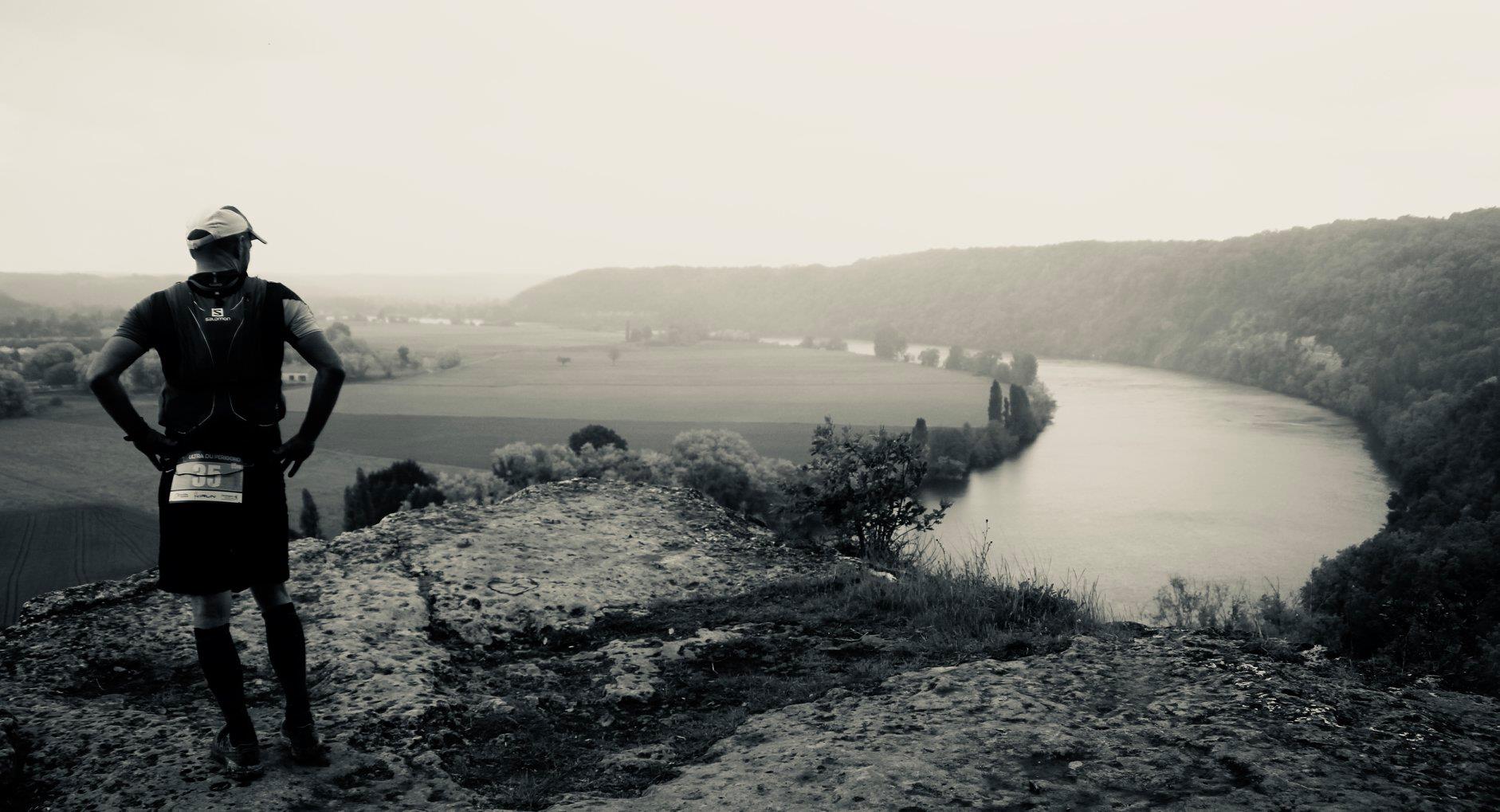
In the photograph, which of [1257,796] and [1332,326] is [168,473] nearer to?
[1257,796]

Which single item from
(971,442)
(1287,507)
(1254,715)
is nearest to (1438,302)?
(1287,507)

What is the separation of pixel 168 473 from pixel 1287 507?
69.1 m

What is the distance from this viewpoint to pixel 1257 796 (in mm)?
2922

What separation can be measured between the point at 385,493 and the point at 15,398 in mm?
17862

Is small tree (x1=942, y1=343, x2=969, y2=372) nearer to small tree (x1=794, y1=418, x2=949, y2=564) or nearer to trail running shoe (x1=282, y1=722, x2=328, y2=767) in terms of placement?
small tree (x1=794, y1=418, x2=949, y2=564)

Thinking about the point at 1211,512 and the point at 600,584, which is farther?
the point at 1211,512

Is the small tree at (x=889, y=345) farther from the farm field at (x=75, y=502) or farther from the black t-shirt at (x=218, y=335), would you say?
the black t-shirt at (x=218, y=335)

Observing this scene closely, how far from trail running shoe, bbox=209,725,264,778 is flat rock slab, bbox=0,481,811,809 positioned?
0.06m

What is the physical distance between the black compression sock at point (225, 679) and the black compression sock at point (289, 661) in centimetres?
15

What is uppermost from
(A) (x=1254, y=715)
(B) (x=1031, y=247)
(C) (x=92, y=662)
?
(B) (x=1031, y=247)

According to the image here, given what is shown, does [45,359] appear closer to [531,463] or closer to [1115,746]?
[531,463]

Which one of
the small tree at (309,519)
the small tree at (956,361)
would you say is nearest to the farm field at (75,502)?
the small tree at (309,519)

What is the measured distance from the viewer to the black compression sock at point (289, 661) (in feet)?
11.5

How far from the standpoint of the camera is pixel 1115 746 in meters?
3.41
